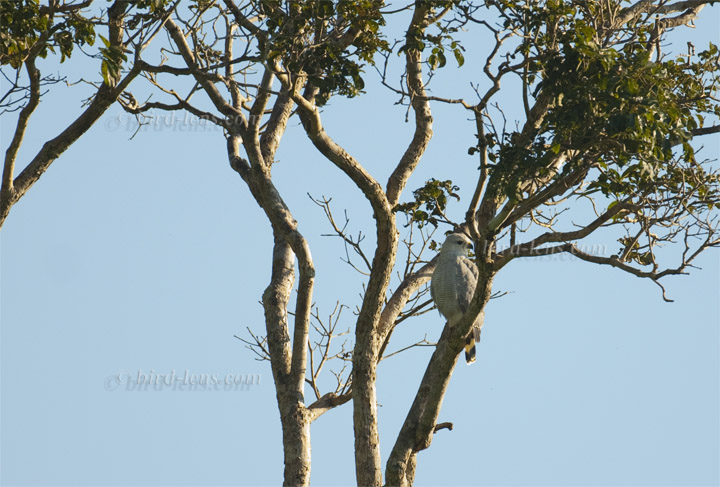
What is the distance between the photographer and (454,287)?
29.1ft

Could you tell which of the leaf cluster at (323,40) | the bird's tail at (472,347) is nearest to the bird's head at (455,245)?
the bird's tail at (472,347)

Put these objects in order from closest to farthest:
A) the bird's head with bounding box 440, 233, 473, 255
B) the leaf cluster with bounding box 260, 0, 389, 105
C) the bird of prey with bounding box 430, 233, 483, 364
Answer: the leaf cluster with bounding box 260, 0, 389, 105, the bird of prey with bounding box 430, 233, 483, 364, the bird's head with bounding box 440, 233, 473, 255

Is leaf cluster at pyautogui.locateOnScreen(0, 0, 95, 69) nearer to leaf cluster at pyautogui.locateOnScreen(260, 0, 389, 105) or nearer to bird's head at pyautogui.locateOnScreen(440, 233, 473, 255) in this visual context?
leaf cluster at pyautogui.locateOnScreen(260, 0, 389, 105)

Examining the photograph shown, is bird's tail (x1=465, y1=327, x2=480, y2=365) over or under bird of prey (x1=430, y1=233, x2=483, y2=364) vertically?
under

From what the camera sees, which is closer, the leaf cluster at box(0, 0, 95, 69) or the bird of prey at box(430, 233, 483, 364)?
the leaf cluster at box(0, 0, 95, 69)

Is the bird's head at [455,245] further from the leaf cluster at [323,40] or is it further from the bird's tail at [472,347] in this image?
the leaf cluster at [323,40]

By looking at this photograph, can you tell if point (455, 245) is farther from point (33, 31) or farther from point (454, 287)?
point (33, 31)

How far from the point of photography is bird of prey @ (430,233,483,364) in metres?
8.84

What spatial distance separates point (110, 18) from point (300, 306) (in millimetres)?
2883

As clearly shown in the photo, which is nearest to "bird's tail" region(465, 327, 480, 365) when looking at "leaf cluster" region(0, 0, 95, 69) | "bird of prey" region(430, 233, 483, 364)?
"bird of prey" region(430, 233, 483, 364)

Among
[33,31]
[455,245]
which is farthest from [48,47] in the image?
[455,245]

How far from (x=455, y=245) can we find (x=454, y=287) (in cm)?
51

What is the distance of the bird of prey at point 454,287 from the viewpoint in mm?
8836

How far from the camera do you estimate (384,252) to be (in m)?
7.07
